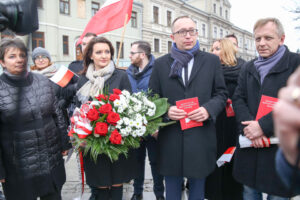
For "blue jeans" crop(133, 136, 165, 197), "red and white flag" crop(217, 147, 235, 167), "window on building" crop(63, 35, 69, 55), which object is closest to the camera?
"red and white flag" crop(217, 147, 235, 167)

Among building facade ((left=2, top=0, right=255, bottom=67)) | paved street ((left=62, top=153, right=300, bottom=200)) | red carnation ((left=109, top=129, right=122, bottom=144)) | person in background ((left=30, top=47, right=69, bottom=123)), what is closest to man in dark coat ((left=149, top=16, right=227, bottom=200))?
red carnation ((left=109, top=129, right=122, bottom=144))

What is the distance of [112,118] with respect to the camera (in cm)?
193

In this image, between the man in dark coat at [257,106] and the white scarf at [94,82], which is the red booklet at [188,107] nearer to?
the man in dark coat at [257,106]

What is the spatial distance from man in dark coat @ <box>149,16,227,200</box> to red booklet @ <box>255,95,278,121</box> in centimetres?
35

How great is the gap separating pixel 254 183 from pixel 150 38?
24.8 metres

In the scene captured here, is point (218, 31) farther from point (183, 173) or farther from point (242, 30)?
point (183, 173)

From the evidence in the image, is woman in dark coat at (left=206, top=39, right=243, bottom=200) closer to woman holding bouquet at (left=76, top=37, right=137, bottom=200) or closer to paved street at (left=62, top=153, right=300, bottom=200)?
paved street at (left=62, top=153, right=300, bottom=200)

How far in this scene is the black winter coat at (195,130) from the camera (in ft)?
6.89

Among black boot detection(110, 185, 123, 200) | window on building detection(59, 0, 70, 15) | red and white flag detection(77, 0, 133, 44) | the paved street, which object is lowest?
the paved street

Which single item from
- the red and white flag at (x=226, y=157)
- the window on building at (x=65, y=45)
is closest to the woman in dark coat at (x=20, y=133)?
the red and white flag at (x=226, y=157)

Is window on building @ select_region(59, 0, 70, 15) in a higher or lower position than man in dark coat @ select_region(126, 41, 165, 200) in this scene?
higher

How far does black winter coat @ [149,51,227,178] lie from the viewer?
6.89ft

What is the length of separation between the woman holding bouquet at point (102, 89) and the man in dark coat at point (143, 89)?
55cm

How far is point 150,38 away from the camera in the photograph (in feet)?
83.9
